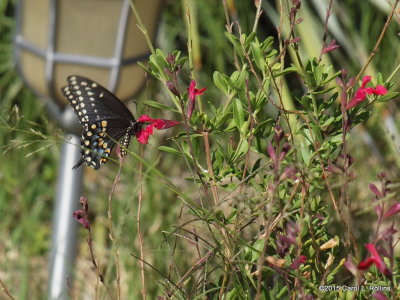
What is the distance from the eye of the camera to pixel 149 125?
1278 millimetres

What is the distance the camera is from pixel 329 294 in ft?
4.02

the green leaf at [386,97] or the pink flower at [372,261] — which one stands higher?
the green leaf at [386,97]

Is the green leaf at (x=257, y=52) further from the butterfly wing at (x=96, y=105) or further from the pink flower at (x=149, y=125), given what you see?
the butterfly wing at (x=96, y=105)

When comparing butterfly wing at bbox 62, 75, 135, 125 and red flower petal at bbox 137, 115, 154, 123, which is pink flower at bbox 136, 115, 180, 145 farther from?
butterfly wing at bbox 62, 75, 135, 125

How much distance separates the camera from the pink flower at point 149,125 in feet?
3.89

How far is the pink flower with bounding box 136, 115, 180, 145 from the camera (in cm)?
119

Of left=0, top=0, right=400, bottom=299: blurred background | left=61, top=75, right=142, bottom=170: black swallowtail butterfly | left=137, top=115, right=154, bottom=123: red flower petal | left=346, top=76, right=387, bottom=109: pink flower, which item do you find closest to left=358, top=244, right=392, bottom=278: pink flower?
left=346, top=76, right=387, bottom=109: pink flower

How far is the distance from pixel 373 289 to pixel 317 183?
0.18 m

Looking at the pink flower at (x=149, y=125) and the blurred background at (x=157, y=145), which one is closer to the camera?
the pink flower at (x=149, y=125)

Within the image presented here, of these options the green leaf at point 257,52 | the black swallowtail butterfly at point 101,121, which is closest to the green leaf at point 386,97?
the green leaf at point 257,52

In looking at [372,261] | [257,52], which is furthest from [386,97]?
[372,261]

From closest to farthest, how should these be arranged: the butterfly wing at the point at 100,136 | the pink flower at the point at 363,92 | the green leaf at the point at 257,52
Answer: the pink flower at the point at 363,92 < the green leaf at the point at 257,52 < the butterfly wing at the point at 100,136

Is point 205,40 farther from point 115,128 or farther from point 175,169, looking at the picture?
point 115,128

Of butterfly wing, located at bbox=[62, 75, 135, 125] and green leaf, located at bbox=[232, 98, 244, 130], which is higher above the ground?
green leaf, located at bbox=[232, 98, 244, 130]
